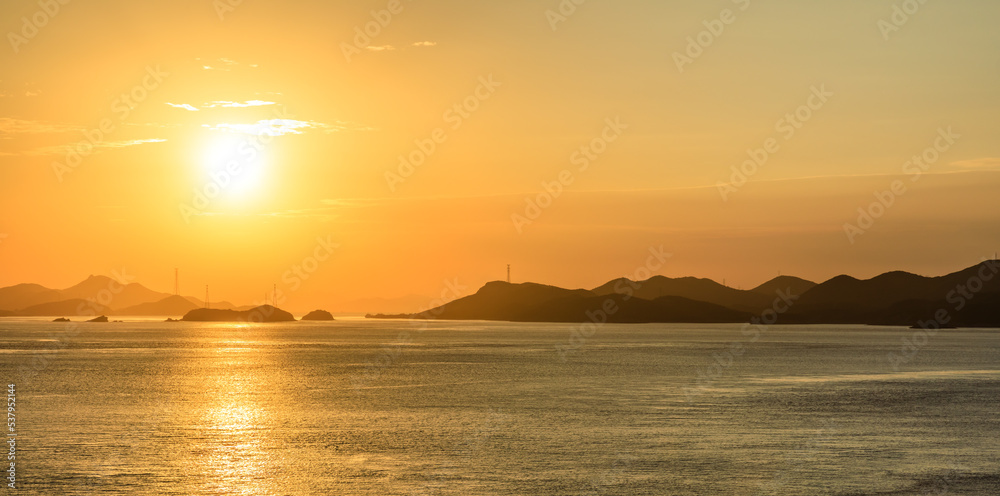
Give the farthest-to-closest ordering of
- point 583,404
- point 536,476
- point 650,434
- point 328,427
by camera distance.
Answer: point 583,404 → point 328,427 → point 650,434 → point 536,476

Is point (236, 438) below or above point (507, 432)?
above

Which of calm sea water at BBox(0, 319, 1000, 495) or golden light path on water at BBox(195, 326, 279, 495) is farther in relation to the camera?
calm sea water at BBox(0, 319, 1000, 495)

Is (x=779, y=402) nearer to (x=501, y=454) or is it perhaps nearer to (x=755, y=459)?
(x=755, y=459)

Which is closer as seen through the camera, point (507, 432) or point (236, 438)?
point (236, 438)

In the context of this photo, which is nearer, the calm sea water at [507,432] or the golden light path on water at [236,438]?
the golden light path on water at [236,438]

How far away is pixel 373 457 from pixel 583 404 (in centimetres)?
2984

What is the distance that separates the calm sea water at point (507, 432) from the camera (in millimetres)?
41125

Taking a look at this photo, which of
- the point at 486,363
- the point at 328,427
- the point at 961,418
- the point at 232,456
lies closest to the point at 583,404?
the point at 328,427

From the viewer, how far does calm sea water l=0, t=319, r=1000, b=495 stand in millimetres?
41125

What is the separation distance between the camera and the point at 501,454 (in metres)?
48.5

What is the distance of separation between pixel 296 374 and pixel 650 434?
6706cm

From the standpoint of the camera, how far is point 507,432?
56.7 metres

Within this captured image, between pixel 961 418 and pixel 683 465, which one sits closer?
pixel 683 465

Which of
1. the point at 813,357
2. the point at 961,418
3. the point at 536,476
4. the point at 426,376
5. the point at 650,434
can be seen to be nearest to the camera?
the point at 536,476
